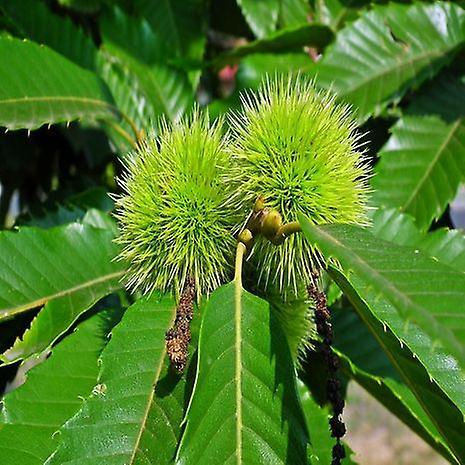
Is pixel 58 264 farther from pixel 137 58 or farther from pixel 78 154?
pixel 78 154

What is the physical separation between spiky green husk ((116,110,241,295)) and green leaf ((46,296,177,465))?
65mm

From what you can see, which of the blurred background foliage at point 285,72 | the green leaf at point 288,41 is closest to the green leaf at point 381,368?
the blurred background foliage at point 285,72

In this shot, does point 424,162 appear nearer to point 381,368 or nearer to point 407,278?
point 381,368

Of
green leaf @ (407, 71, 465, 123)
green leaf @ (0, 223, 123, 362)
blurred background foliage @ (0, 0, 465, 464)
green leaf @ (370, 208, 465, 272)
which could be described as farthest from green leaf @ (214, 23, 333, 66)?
green leaf @ (0, 223, 123, 362)

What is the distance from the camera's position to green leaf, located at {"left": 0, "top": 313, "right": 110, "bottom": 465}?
930 millimetres

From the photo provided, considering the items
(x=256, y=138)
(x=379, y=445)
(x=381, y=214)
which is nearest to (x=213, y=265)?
(x=256, y=138)

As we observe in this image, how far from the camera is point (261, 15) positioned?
160 cm

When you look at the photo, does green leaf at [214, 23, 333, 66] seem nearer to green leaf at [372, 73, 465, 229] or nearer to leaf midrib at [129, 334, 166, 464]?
green leaf at [372, 73, 465, 229]

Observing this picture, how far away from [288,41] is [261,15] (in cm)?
14

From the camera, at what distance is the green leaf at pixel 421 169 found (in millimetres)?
1386

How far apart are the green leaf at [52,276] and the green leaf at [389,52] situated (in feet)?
1.78

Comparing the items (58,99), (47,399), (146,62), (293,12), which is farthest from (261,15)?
(47,399)

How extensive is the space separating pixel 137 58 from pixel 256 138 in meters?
0.74

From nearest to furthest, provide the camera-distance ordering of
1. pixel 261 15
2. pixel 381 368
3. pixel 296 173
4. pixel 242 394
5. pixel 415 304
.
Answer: pixel 415 304
pixel 242 394
pixel 296 173
pixel 381 368
pixel 261 15
